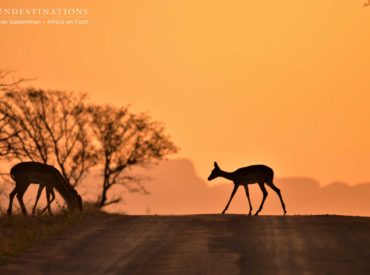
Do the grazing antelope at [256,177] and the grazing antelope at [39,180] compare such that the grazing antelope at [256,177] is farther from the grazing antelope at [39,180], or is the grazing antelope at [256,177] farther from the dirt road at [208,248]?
the dirt road at [208,248]

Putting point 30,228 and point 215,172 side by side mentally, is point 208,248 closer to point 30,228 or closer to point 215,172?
point 30,228

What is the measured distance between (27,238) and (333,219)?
27.7ft

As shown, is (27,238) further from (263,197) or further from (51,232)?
(263,197)

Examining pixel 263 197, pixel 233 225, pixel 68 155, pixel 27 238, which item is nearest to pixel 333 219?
pixel 233 225

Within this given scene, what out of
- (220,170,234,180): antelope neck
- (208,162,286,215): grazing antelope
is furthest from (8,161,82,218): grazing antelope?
(220,170,234,180): antelope neck

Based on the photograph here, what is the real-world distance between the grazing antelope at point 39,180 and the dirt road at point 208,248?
3964 millimetres

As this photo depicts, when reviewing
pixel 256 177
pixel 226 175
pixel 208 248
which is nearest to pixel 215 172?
pixel 226 175

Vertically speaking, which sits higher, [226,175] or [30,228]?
[30,228]

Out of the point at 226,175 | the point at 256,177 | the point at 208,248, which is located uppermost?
the point at 208,248

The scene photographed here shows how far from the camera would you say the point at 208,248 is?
17.9 meters

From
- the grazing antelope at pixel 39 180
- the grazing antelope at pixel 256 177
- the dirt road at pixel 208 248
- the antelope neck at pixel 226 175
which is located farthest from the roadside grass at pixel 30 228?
the antelope neck at pixel 226 175

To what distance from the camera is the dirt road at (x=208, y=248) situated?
15641 millimetres

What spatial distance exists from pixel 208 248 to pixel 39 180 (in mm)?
10872

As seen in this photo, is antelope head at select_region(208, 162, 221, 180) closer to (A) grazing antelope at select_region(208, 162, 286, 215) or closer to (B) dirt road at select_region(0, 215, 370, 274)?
(A) grazing antelope at select_region(208, 162, 286, 215)
